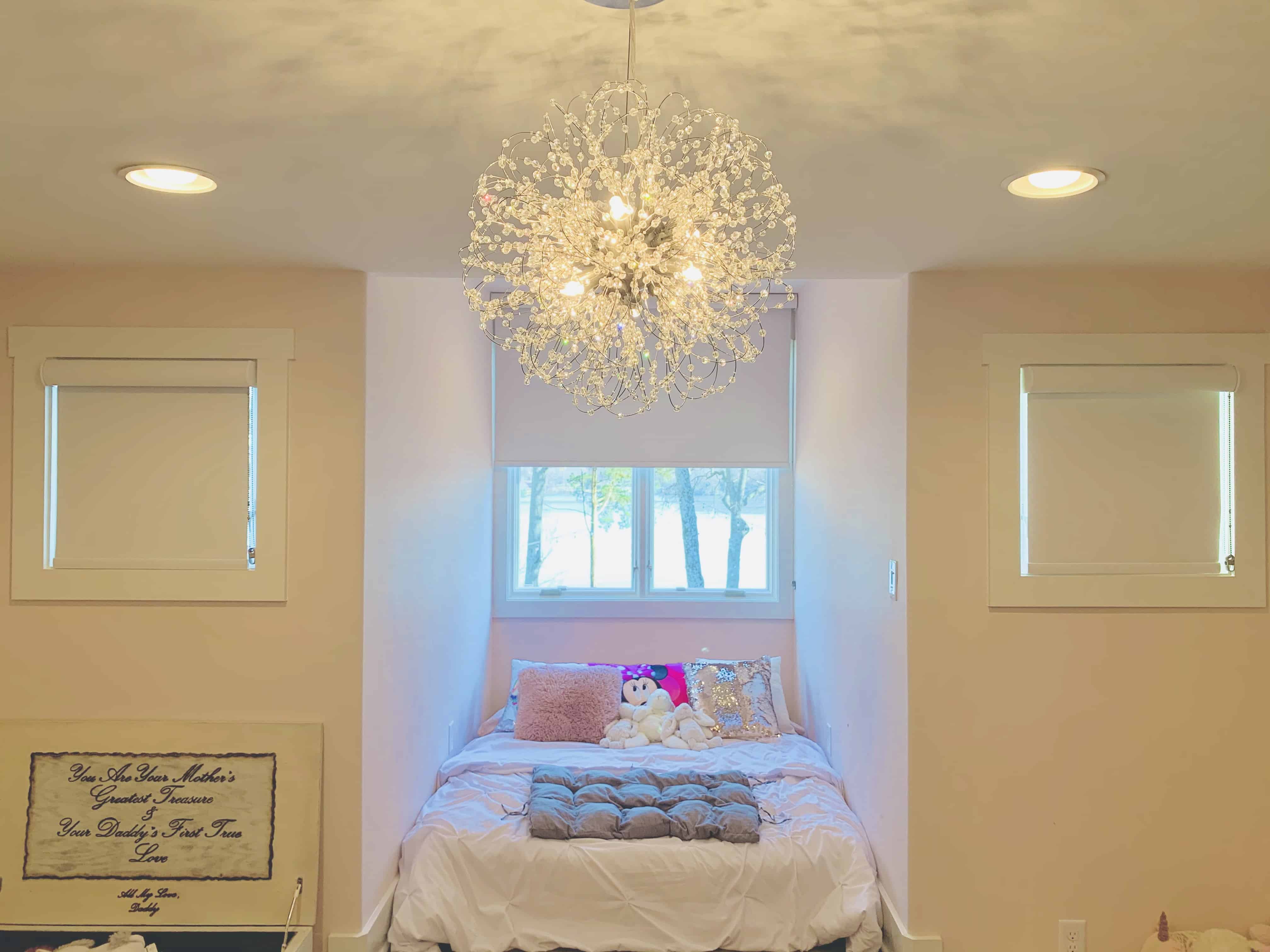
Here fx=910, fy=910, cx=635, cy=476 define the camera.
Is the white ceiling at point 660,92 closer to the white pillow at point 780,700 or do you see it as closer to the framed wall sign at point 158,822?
the framed wall sign at point 158,822

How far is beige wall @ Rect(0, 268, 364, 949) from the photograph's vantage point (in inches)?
112

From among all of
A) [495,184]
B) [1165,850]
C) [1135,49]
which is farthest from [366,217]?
[1165,850]

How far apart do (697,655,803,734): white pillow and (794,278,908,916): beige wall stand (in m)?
0.10

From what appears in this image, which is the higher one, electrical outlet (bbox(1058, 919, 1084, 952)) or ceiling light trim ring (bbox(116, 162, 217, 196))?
ceiling light trim ring (bbox(116, 162, 217, 196))

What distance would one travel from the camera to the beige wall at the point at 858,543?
9.71 feet

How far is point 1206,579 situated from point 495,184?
2438mm

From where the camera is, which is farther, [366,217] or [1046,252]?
[1046,252]

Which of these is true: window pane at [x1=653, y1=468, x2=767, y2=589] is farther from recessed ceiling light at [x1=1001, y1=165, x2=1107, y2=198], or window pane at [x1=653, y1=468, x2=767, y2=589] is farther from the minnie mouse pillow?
recessed ceiling light at [x1=1001, y1=165, x2=1107, y2=198]

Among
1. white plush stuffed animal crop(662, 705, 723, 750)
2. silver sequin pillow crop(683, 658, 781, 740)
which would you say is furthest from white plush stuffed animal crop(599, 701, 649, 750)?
silver sequin pillow crop(683, 658, 781, 740)

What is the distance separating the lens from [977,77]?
1.49 metres

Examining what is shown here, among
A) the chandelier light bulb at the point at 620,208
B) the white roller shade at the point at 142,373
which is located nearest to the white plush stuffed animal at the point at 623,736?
the white roller shade at the point at 142,373

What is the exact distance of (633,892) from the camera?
312 cm

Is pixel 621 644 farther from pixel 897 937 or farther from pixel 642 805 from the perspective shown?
pixel 897 937

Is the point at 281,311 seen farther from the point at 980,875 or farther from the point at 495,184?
the point at 980,875
